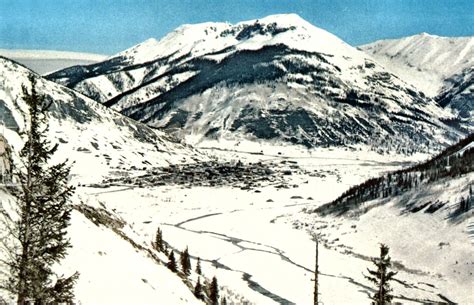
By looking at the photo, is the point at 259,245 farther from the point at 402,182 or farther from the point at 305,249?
the point at 402,182

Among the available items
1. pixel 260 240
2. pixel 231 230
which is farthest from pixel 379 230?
pixel 231 230

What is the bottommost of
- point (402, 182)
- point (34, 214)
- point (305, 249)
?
point (305, 249)

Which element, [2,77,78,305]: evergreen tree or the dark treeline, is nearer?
[2,77,78,305]: evergreen tree

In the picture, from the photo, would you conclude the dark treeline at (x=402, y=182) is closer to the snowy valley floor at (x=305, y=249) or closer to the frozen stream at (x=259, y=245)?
the snowy valley floor at (x=305, y=249)

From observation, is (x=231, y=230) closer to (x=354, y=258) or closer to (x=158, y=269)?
(x=354, y=258)

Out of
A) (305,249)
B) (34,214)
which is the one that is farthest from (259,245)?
(34,214)

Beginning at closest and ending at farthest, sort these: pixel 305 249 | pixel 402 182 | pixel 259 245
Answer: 1. pixel 305 249
2. pixel 259 245
3. pixel 402 182

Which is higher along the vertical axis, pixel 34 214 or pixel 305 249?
pixel 34 214

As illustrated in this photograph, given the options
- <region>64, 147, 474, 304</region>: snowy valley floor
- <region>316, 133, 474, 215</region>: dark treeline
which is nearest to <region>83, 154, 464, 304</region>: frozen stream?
<region>64, 147, 474, 304</region>: snowy valley floor

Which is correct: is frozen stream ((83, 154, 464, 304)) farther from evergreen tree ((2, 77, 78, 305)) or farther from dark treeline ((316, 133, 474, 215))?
evergreen tree ((2, 77, 78, 305))
